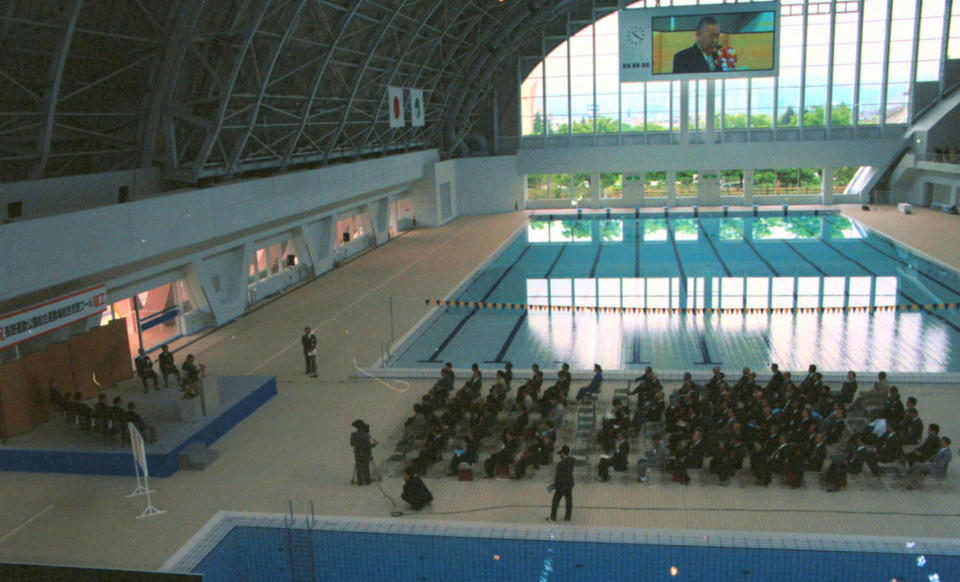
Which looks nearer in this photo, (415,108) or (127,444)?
(127,444)

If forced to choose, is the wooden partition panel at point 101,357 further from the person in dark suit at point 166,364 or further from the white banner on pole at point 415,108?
the white banner on pole at point 415,108

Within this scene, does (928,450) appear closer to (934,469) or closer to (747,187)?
(934,469)

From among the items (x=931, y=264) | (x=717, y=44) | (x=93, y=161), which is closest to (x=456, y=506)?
(x=93, y=161)

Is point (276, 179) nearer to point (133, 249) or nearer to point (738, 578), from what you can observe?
point (133, 249)

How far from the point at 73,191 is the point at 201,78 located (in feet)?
15.7

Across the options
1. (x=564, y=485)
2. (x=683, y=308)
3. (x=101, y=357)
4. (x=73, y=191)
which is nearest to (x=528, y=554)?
(x=564, y=485)

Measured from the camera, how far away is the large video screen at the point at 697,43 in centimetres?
2958

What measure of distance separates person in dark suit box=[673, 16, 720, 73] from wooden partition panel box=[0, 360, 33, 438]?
25272 millimetres

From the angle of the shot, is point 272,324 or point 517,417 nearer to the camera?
point 517,417

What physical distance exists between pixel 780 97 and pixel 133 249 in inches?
1330

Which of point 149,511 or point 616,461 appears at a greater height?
point 616,461

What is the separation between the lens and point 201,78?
1922cm

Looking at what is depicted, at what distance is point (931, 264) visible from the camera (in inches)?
971

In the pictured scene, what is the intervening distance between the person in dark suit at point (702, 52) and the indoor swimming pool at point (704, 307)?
6.78 m
